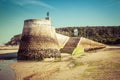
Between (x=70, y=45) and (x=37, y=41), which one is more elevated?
(x=37, y=41)

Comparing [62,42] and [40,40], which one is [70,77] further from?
[62,42]

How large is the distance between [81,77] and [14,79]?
4607mm

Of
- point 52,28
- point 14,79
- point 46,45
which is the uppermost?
point 52,28

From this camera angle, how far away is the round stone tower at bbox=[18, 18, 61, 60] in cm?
2277

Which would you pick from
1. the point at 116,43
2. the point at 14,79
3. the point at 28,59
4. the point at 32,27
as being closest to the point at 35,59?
the point at 28,59

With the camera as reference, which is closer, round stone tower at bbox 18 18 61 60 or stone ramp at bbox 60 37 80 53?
round stone tower at bbox 18 18 61 60

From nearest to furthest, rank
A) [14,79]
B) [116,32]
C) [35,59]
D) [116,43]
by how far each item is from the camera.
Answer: [14,79], [35,59], [116,43], [116,32]

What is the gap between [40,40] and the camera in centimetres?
2284

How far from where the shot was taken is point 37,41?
2280cm

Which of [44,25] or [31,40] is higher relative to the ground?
[44,25]

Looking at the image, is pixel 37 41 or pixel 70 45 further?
pixel 70 45

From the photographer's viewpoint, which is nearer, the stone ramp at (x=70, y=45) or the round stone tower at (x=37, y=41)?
the round stone tower at (x=37, y=41)

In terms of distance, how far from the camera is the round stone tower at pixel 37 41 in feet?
74.7

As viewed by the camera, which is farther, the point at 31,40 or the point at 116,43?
the point at 116,43
